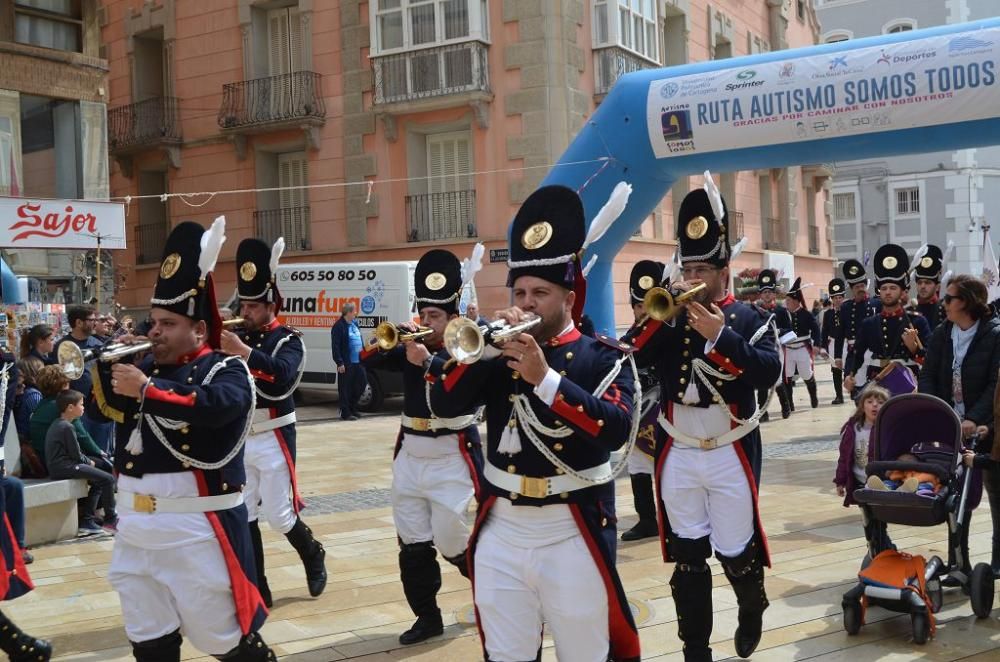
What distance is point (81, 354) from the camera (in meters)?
4.20

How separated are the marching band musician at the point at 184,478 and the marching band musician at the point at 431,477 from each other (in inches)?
59.9

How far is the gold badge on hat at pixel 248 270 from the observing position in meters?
6.53

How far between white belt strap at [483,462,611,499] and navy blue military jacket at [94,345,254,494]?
1.22 m

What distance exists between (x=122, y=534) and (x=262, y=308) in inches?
99.2

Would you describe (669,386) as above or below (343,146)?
below

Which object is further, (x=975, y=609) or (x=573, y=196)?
(x=975, y=609)

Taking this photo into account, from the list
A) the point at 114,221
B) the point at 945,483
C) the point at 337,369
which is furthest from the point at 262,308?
the point at 114,221

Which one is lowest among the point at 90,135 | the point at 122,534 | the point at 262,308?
the point at 122,534

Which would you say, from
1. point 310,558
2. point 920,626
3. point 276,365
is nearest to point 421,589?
point 310,558

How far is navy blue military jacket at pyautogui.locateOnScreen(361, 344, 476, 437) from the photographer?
6.02 metres

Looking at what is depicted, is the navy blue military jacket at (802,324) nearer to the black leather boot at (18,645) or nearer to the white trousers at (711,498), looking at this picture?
the white trousers at (711,498)

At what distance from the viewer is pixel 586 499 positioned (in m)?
3.84

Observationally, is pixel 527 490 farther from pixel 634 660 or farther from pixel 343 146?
pixel 343 146

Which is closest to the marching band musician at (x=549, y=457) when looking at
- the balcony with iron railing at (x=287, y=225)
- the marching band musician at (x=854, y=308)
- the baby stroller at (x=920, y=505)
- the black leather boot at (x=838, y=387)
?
the baby stroller at (x=920, y=505)
